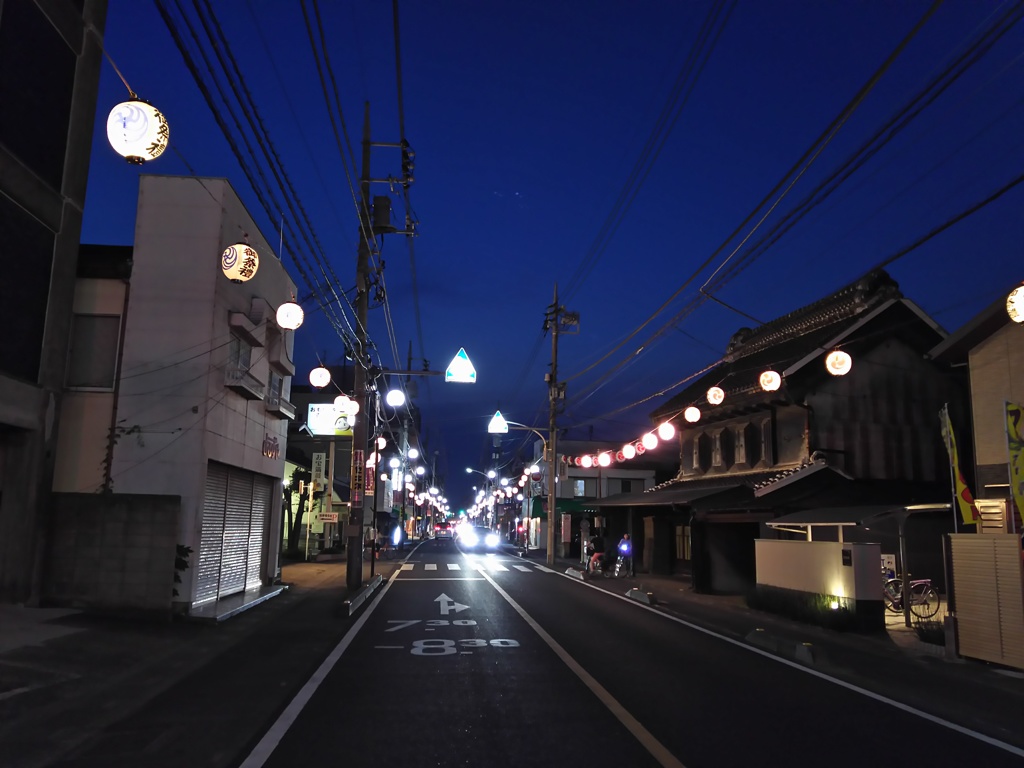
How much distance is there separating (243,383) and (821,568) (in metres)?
13.6

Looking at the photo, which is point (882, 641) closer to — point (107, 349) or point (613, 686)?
point (613, 686)

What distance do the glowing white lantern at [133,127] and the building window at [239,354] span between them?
25.7 feet

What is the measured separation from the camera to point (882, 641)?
13.9 m

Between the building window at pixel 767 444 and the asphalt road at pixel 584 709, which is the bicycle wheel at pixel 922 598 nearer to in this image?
the building window at pixel 767 444

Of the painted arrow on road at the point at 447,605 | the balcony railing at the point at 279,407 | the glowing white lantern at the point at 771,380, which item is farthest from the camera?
the glowing white lantern at the point at 771,380

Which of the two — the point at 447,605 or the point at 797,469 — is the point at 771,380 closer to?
the point at 797,469

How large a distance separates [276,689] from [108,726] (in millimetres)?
2016

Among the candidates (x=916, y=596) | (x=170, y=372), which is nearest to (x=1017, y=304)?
(x=916, y=596)

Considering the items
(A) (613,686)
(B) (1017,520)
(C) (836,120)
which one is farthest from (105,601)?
(B) (1017,520)

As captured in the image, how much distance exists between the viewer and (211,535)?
51.7 feet

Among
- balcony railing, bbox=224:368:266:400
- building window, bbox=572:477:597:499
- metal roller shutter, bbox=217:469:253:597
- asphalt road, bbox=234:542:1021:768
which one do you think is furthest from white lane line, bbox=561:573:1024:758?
building window, bbox=572:477:597:499

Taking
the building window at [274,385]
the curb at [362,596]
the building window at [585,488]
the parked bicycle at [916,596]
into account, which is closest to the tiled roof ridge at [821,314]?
the parked bicycle at [916,596]

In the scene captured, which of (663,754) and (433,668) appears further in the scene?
(433,668)

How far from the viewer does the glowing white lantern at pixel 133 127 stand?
8.53 metres
